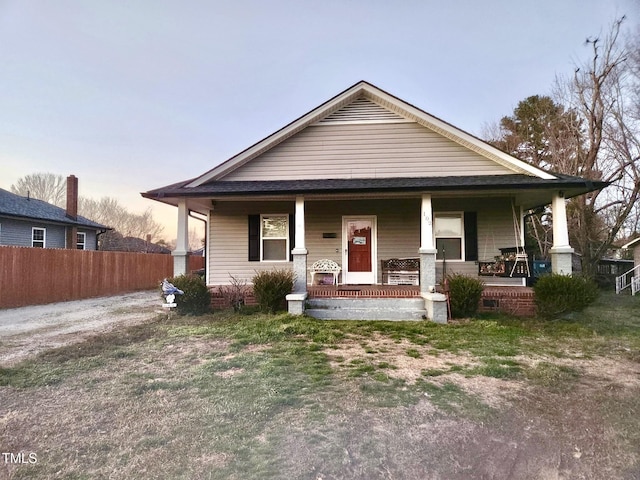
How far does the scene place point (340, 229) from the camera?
33.8ft

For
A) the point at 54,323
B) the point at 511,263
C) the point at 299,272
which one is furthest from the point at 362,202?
the point at 54,323

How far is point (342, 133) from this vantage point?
9.93m

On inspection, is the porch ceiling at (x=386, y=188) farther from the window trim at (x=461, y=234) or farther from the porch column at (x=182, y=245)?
the window trim at (x=461, y=234)

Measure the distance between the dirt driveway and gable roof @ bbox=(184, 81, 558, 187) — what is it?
374cm

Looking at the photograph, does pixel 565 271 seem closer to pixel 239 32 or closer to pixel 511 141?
pixel 239 32

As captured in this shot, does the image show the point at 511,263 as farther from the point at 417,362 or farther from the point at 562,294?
the point at 417,362

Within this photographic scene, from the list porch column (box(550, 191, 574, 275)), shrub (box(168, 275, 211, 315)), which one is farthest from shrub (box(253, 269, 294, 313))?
porch column (box(550, 191, 574, 275))

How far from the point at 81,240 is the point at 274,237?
1567 centimetres

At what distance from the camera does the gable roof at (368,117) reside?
9.30 metres

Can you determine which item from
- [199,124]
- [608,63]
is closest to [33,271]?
[199,124]

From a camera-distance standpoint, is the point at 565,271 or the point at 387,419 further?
the point at 565,271

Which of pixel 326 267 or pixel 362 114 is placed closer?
pixel 326 267

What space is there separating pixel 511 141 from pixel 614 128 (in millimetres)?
6585

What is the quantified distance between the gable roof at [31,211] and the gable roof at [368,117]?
12.0 meters
